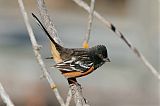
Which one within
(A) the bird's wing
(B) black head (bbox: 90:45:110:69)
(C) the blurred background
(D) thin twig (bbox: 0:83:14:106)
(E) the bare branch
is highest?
(C) the blurred background

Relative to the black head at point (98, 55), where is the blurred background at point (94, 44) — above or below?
above

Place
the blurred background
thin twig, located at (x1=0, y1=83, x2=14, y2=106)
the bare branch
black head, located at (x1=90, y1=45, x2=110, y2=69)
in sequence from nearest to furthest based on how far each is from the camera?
thin twig, located at (x1=0, y1=83, x2=14, y2=106) → the bare branch → black head, located at (x1=90, y1=45, x2=110, y2=69) → the blurred background

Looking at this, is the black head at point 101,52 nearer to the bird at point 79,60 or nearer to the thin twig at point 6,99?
the bird at point 79,60

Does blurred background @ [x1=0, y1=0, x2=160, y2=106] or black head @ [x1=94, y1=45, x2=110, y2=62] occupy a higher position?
blurred background @ [x1=0, y1=0, x2=160, y2=106]

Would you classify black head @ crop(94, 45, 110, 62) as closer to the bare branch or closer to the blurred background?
the bare branch

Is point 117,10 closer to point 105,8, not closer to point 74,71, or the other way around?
point 105,8

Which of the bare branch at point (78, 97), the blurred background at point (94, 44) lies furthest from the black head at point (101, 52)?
the blurred background at point (94, 44)

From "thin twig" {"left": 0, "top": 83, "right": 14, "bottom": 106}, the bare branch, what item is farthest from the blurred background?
"thin twig" {"left": 0, "top": 83, "right": 14, "bottom": 106}

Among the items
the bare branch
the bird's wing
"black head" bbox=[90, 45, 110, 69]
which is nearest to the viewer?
the bare branch
